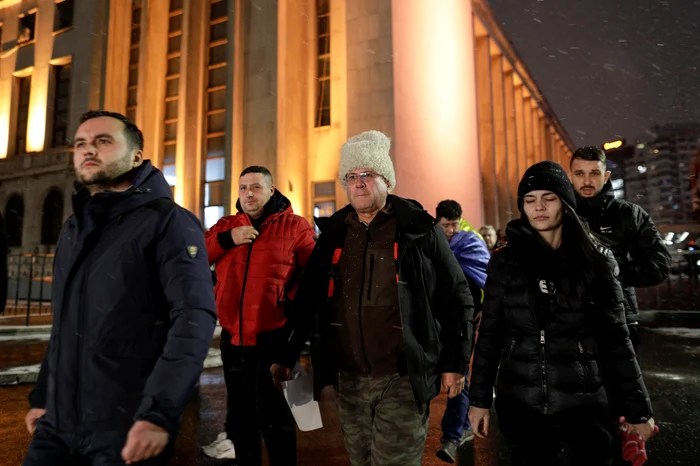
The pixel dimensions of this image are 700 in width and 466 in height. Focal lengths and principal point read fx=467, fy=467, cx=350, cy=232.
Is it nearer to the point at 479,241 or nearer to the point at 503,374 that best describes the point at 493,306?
the point at 503,374

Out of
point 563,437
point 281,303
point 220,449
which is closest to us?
point 563,437

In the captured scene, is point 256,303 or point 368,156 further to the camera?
point 256,303

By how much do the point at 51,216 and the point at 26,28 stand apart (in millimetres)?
11442

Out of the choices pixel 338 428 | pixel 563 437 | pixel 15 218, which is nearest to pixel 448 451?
pixel 338 428

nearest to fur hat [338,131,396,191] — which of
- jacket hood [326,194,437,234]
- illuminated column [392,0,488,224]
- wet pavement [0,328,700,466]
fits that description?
jacket hood [326,194,437,234]

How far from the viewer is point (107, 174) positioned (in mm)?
1902

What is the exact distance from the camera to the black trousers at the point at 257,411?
Answer: 3.19m

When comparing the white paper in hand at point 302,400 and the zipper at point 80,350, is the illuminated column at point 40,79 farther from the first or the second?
the zipper at point 80,350

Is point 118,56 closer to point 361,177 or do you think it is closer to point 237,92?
point 237,92

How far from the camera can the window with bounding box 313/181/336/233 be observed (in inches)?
661

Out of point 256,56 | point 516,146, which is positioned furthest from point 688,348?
point 516,146

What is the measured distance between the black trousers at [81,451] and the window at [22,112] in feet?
87.7

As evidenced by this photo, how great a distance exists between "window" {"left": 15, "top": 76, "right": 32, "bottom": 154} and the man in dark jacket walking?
26441 mm

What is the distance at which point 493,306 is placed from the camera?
2.48 meters
